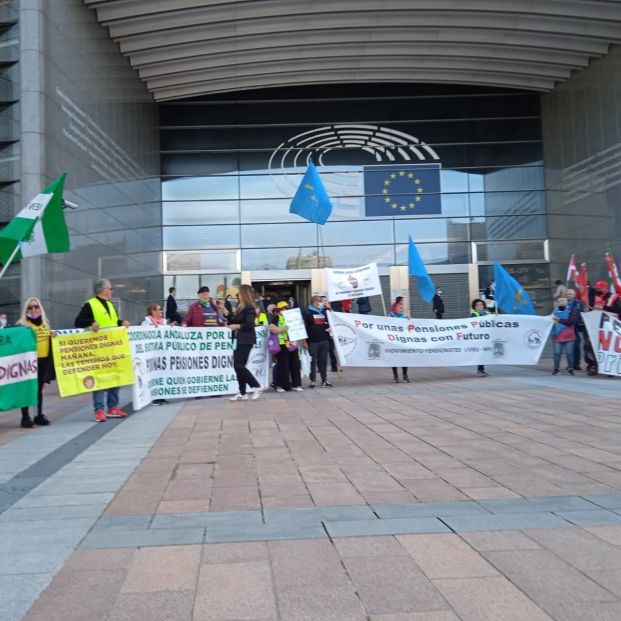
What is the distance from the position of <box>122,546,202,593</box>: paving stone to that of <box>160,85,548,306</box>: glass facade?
22.7 m

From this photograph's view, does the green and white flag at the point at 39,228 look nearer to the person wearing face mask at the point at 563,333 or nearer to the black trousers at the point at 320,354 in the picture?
the black trousers at the point at 320,354

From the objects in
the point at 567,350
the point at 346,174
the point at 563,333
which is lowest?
the point at 567,350

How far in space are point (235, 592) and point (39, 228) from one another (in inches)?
292

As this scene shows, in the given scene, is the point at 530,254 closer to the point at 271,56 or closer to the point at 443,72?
the point at 443,72

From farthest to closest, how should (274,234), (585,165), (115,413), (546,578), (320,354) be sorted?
(274,234) → (585,165) → (320,354) → (115,413) → (546,578)

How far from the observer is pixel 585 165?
23.5 meters

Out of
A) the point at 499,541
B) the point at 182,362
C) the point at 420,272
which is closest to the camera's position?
the point at 499,541

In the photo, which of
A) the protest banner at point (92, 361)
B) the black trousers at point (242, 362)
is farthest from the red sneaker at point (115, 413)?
the black trousers at point (242, 362)

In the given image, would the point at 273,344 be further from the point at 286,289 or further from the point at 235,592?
the point at 286,289

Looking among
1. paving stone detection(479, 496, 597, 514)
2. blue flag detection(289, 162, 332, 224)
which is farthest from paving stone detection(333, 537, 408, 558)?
blue flag detection(289, 162, 332, 224)

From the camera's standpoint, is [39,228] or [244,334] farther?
[244,334]

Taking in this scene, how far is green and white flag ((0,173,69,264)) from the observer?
8875mm

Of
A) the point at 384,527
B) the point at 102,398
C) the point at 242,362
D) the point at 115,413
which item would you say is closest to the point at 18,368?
the point at 102,398

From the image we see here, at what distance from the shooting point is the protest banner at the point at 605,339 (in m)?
12.8
